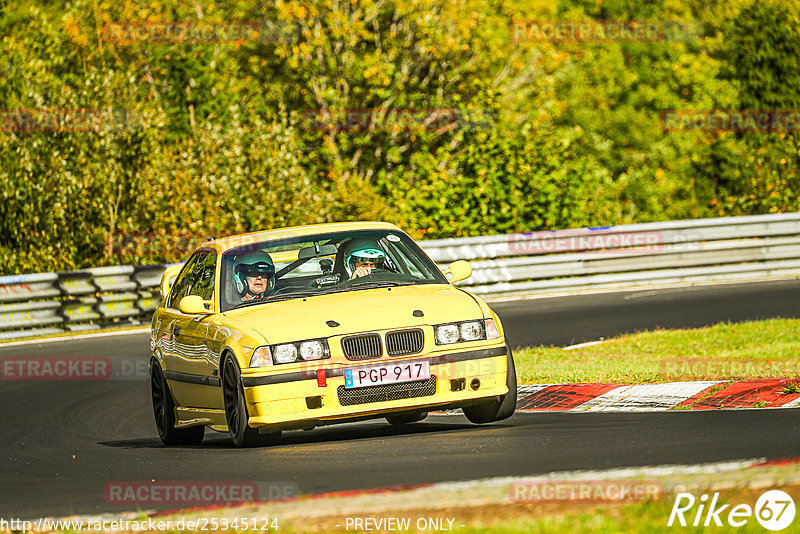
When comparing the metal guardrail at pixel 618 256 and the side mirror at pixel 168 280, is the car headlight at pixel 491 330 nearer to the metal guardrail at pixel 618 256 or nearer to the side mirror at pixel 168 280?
the side mirror at pixel 168 280

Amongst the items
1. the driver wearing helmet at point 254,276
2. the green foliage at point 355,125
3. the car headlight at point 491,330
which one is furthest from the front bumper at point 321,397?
the green foliage at point 355,125

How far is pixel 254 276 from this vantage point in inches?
389

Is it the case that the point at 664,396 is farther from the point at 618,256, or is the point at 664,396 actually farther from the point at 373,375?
the point at 618,256

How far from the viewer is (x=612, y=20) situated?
58.3m

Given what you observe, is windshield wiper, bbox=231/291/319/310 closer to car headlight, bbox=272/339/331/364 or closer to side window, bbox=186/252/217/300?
side window, bbox=186/252/217/300

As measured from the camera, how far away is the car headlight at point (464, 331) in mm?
8797

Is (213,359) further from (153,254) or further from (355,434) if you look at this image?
(153,254)

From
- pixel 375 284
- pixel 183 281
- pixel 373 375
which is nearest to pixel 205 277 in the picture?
pixel 183 281

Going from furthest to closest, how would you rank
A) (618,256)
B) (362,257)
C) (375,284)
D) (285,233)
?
(618,256) < (285,233) < (362,257) < (375,284)

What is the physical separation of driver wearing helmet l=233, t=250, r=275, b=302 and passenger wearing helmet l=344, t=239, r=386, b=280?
0.57m

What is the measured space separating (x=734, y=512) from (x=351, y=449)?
3.43m

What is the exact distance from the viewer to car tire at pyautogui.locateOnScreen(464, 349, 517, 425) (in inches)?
359

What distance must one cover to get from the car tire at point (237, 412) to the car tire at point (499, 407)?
1371mm

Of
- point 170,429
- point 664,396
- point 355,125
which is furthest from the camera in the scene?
point 355,125
